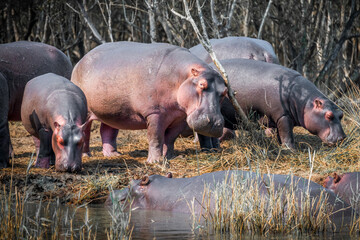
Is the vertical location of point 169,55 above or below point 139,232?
above

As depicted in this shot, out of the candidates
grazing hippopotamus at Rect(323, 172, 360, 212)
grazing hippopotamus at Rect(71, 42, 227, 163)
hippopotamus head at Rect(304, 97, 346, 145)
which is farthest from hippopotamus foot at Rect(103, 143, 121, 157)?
grazing hippopotamus at Rect(323, 172, 360, 212)

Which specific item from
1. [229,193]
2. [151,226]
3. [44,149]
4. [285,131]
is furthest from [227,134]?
[151,226]

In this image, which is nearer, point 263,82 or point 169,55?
point 169,55

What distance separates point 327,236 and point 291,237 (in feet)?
0.88

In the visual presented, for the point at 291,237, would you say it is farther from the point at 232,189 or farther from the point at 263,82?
the point at 263,82

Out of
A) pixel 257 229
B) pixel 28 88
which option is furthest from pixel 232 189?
pixel 28 88

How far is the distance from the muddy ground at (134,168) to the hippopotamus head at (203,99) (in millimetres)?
408

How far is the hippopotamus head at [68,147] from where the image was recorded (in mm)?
6902

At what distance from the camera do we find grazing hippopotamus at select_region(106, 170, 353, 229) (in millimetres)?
4785

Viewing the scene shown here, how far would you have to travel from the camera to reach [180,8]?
1480 cm

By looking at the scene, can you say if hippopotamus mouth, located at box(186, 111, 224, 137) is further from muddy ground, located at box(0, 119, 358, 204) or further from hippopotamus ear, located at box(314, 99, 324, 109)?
hippopotamus ear, located at box(314, 99, 324, 109)

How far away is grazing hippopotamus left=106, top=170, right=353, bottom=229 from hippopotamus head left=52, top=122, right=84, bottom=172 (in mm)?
1139

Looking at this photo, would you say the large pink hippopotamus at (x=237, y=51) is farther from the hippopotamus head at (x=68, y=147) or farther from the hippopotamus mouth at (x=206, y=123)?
the hippopotamus head at (x=68, y=147)

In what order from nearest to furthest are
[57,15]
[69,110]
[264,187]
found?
[264,187] → [69,110] → [57,15]
